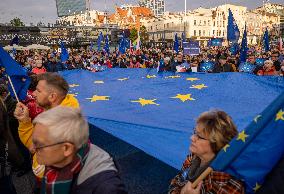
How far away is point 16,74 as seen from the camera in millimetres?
4059

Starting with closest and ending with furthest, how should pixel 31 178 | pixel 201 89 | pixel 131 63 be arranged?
pixel 31 178 < pixel 201 89 < pixel 131 63

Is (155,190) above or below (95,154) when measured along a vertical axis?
below

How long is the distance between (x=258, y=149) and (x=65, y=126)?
110 cm

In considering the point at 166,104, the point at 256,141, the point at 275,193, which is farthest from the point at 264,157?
the point at 166,104

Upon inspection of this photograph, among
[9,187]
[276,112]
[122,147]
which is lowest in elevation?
[122,147]

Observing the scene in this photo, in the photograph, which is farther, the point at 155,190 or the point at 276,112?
the point at 155,190

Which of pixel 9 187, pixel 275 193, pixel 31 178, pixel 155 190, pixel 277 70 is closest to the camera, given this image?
pixel 275 193

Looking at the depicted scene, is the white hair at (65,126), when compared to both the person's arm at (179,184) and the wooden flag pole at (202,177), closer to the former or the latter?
the wooden flag pole at (202,177)

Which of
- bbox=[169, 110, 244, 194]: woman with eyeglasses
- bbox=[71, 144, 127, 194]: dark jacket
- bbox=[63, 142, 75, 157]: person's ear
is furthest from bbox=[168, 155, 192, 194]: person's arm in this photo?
bbox=[63, 142, 75, 157]: person's ear

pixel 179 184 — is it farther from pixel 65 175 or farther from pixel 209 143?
pixel 65 175

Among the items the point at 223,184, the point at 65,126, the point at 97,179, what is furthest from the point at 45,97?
the point at 223,184

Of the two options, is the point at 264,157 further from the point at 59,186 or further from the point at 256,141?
the point at 59,186

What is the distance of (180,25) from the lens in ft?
314

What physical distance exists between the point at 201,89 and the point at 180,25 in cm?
9281
